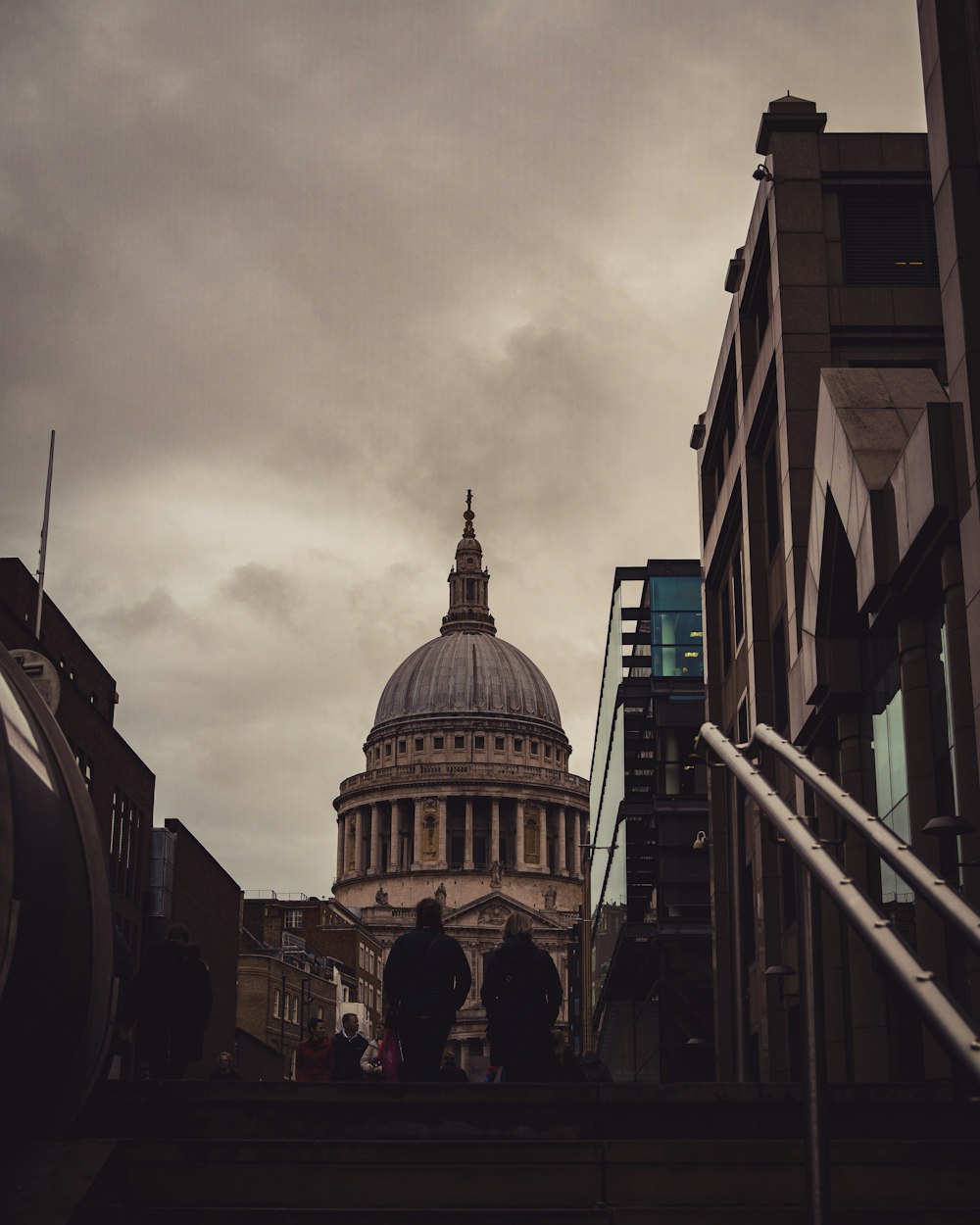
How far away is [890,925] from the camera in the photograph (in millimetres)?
7727

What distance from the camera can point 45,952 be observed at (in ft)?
31.7

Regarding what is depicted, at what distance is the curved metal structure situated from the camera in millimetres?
9391

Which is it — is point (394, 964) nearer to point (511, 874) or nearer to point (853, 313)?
point (853, 313)

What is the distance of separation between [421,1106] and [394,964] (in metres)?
4.09

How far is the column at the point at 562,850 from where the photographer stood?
172 metres

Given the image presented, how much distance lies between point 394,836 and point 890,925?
167921 millimetres

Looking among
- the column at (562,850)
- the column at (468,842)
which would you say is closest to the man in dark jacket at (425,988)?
the column at (468,842)

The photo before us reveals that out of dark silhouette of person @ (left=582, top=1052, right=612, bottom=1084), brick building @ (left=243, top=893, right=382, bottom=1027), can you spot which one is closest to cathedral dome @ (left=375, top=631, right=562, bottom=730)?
brick building @ (left=243, top=893, right=382, bottom=1027)

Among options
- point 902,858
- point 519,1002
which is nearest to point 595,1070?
point 519,1002

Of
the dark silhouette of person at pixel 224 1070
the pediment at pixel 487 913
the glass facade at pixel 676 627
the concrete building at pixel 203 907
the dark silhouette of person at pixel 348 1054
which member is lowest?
the dark silhouette of person at pixel 348 1054

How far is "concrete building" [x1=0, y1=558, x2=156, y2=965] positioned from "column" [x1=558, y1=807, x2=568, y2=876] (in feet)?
373

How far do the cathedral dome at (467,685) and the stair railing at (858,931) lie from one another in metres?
171

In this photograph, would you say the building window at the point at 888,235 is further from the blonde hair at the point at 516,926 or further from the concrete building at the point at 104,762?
the concrete building at the point at 104,762

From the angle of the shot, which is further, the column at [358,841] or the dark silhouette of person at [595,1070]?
the column at [358,841]
